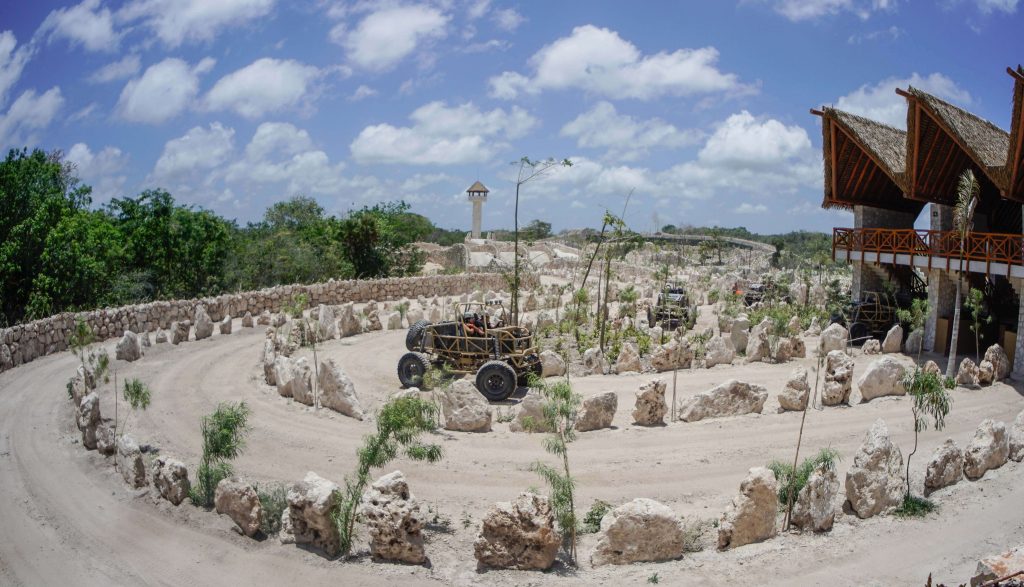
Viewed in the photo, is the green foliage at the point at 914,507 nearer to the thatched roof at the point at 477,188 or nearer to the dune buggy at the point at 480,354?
Result: the dune buggy at the point at 480,354

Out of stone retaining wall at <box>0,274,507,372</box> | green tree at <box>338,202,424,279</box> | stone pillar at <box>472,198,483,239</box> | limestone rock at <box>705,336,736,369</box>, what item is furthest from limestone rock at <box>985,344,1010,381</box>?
stone pillar at <box>472,198,483,239</box>

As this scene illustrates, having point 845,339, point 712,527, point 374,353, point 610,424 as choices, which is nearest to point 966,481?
point 712,527

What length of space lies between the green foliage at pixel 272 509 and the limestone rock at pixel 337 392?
4149mm

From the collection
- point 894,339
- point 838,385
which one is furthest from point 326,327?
point 894,339

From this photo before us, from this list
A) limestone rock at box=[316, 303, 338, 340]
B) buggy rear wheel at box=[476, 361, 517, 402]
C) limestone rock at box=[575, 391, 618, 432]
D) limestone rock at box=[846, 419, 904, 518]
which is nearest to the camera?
limestone rock at box=[846, 419, 904, 518]

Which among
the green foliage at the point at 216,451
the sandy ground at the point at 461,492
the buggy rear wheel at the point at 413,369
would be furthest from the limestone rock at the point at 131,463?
the buggy rear wheel at the point at 413,369

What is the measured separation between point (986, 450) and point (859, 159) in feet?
47.3

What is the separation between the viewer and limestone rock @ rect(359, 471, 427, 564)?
830cm

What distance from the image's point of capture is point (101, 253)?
26.5 metres

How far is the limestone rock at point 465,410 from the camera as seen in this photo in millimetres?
13000

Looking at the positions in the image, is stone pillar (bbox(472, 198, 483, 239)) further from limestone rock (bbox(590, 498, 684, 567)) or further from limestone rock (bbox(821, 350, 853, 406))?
limestone rock (bbox(590, 498, 684, 567))

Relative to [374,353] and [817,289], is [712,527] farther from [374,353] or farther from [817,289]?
[817,289]

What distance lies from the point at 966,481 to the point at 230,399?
13.1 metres

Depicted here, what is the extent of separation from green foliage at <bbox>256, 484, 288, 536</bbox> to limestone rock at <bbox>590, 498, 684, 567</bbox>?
3.94 metres
